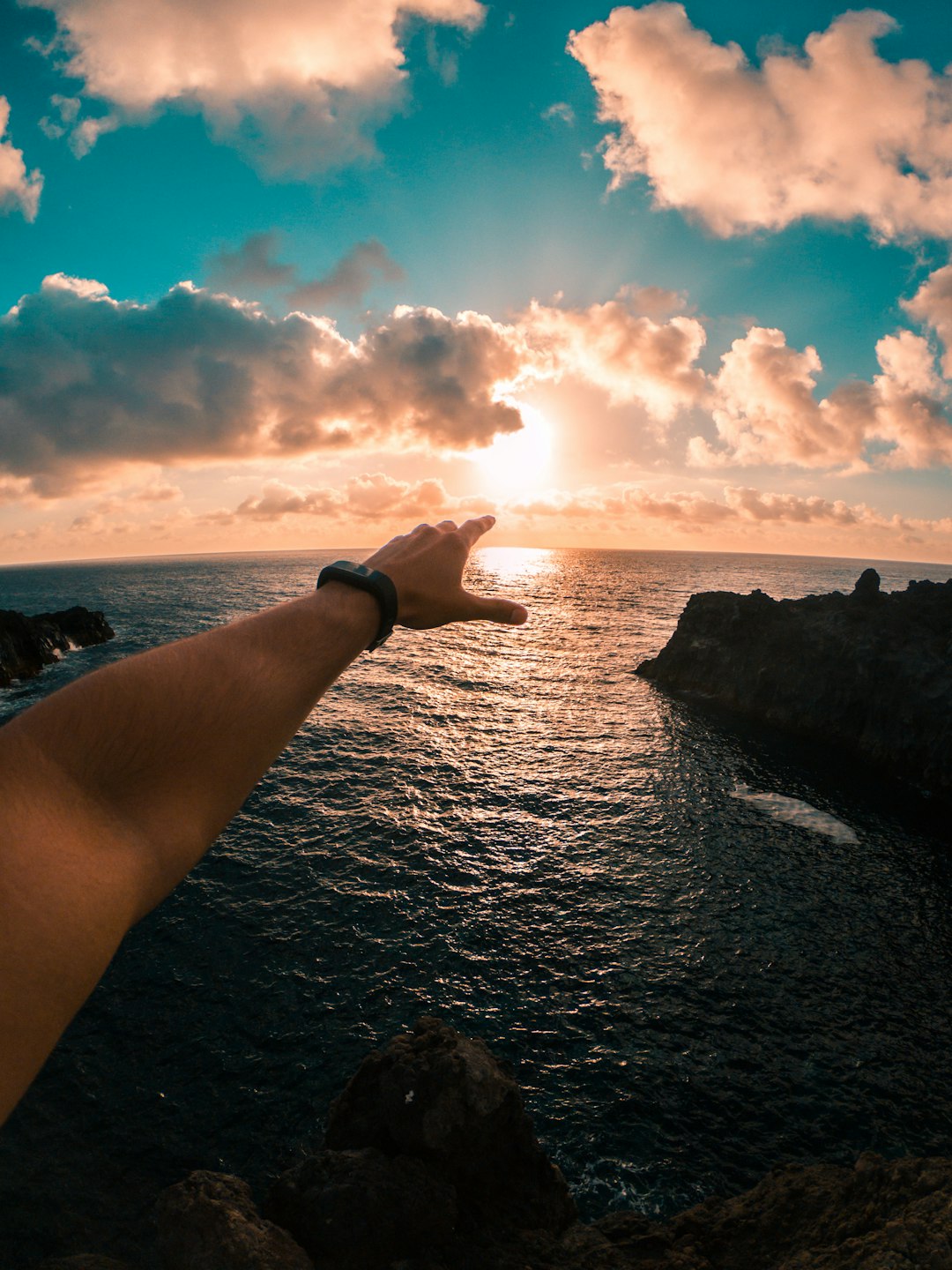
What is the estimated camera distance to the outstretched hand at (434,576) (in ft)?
6.92

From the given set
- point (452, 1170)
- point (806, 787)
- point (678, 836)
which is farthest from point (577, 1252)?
point (806, 787)

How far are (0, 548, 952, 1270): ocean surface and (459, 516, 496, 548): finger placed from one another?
152cm

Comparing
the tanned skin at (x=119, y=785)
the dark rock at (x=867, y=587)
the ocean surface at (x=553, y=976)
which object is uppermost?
the dark rock at (x=867, y=587)

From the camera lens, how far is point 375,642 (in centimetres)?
210

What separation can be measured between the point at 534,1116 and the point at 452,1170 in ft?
12.9

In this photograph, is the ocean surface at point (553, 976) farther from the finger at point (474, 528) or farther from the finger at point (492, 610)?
the finger at point (474, 528)

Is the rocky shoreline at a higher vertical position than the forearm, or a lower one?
lower

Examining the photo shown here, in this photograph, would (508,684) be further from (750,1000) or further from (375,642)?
(375,642)

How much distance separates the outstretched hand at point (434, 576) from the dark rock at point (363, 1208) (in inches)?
389

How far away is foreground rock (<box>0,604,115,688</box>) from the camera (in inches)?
1778

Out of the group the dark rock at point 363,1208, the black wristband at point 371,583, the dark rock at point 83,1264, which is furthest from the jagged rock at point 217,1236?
the black wristband at point 371,583

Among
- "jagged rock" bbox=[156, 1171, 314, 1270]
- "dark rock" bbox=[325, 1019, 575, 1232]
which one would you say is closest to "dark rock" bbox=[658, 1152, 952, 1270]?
"dark rock" bbox=[325, 1019, 575, 1232]

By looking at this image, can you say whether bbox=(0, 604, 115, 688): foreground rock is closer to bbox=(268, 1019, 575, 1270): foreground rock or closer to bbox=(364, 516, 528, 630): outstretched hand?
bbox=(268, 1019, 575, 1270): foreground rock

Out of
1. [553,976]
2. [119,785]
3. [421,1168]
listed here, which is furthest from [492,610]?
[553,976]
